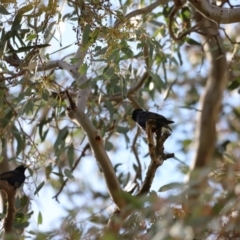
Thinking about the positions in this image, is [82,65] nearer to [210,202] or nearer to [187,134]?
[210,202]

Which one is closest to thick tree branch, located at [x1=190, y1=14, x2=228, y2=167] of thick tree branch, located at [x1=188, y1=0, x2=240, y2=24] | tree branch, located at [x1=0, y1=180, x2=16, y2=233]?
thick tree branch, located at [x1=188, y1=0, x2=240, y2=24]

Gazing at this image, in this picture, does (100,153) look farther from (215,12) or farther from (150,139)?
(215,12)

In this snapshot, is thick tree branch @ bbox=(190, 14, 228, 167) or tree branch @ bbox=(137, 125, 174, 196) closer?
tree branch @ bbox=(137, 125, 174, 196)

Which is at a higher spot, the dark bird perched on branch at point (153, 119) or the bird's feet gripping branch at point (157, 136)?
the dark bird perched on branch at point (153, 119)

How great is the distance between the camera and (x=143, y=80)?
480cm

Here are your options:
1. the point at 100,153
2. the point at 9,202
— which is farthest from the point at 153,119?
the point at 9,202

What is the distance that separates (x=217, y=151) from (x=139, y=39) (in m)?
2.91

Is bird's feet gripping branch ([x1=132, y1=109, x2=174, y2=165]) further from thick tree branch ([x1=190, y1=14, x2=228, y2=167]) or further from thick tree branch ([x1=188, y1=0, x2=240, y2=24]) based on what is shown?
thick tree branch ([x1=190, y1=14, x2=228, y2=167])

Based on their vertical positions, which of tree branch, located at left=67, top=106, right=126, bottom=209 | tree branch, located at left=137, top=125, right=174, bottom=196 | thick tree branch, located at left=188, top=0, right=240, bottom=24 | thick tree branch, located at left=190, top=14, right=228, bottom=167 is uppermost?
thick tree branch, located at left=190, top=14, right=228, bottom=167

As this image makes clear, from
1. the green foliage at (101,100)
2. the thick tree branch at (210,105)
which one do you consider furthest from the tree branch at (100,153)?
the thick tree branch at (210,105)

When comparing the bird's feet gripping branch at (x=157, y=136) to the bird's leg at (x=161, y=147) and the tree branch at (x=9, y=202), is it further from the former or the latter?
the tree branch at (x=9, y=202)

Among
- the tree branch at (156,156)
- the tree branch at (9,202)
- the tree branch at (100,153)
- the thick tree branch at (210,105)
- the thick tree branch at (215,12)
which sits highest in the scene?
the thick tree branch at (210,105)

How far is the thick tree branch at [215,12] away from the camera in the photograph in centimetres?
343

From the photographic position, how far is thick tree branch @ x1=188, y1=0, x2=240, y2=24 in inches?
135
